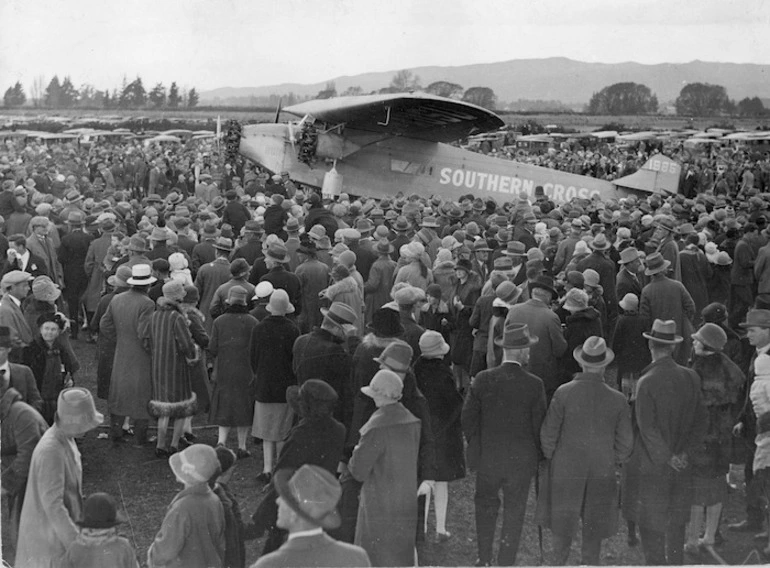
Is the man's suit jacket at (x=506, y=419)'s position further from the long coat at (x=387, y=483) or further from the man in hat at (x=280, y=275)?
the man in hat at (x=280, y=275)

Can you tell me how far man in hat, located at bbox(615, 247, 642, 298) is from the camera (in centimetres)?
853

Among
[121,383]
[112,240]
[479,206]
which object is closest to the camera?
[121,383]

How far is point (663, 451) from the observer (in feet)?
16.4

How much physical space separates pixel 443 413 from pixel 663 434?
1.38 m

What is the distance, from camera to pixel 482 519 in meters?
5.10

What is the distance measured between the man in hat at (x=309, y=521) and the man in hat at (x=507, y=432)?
1767mm

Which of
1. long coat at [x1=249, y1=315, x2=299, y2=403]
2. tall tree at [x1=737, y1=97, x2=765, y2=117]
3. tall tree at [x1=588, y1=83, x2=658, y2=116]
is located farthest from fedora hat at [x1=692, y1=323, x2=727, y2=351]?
tall tree at [x1=588, y1=83, x2=658, y2=116]

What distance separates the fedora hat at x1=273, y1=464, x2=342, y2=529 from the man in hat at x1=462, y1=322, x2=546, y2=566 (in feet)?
5.80

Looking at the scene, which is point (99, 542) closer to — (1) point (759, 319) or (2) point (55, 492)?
(2) point (55, 492)

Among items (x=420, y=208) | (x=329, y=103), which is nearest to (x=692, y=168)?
(x=329, y=103)

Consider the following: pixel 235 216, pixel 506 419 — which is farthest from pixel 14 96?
pixel 506 419

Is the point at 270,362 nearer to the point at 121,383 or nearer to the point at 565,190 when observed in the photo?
the point at 121,383

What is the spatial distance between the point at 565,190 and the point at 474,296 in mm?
10315

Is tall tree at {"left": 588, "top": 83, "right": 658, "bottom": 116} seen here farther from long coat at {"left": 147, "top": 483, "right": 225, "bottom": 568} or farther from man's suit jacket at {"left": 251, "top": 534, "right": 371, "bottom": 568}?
man's suit jacket at {"left": 251, "top": 534, "right": 371, "bottom": 568}
